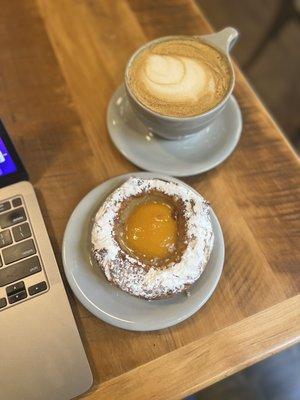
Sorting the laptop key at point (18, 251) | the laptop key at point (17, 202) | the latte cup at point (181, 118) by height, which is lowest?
the laptop key at point (18, 251)

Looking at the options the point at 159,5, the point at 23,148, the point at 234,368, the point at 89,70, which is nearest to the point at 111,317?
the point at 234,368

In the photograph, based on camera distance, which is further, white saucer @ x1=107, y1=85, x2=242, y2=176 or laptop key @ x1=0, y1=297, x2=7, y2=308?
white saucer @ x1=107, y1=85, x2=242, y2=176

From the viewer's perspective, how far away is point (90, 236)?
1.78 ft

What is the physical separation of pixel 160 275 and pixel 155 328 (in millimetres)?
69

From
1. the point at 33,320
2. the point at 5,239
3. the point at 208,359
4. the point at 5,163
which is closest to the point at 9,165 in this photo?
the point at 5,163

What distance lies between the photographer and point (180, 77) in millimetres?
601

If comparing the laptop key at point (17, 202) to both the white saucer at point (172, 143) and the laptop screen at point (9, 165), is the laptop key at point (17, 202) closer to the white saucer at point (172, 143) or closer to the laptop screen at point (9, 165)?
the laptop screen at point (9, 165)

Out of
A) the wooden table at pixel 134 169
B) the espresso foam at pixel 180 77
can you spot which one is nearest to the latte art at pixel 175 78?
the espresso foam at pixel 180 77

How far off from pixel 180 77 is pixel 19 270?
35 centimetres

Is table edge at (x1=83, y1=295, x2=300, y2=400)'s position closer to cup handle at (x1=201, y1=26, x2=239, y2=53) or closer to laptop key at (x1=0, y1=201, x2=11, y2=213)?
laptop key at (x1=0, y1=201, x2=11, y2=213)

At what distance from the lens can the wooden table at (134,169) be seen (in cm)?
51

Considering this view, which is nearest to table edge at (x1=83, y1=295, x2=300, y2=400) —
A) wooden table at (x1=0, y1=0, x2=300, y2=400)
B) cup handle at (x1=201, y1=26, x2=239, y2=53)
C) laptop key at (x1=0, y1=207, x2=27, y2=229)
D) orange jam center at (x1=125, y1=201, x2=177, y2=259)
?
wooden table at (x1=0, y1=0, x2=300, y2=400)

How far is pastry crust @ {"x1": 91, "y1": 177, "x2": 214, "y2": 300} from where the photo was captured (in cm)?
49

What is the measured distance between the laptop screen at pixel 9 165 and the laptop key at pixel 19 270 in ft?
0.41
